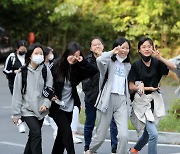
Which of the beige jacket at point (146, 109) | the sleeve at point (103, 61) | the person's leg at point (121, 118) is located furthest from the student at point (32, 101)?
the beige jacket at point (146, 109)

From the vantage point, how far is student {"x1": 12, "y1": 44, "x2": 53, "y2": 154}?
8242mm

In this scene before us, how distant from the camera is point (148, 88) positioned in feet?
28.4

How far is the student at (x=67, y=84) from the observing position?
8.41 m

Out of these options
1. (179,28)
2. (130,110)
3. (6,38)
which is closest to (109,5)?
(179,28)

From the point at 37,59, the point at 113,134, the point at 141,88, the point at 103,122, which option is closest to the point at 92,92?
the point at 113,134

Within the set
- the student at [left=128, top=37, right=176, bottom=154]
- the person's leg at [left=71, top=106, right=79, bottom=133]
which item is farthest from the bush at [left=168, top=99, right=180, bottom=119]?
the student at [left=128, top=37, right=176, bottom=154]

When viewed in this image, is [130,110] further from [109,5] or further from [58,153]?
[109,5]

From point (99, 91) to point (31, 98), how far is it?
1.20m

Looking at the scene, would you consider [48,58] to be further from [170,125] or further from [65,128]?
[65,128]

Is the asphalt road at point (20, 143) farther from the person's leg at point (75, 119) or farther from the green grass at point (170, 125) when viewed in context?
the green grass at point (170, 125)

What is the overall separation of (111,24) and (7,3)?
4.23 meters

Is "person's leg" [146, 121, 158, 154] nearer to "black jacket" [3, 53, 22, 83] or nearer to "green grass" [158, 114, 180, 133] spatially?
"green grass" [158, 114, 180, 133]

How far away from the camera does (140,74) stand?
873 cm

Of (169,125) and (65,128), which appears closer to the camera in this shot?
(65,128)
